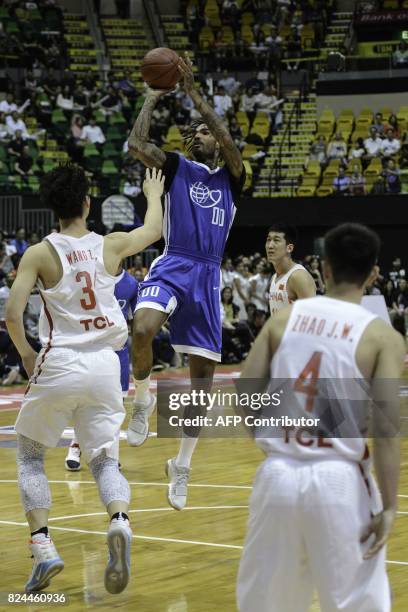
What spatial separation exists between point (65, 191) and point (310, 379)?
209 cm

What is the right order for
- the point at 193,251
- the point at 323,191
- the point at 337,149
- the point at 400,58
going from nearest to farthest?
the point at 193,251
the point at 323,191
the point at 337,149
the point at 400,58

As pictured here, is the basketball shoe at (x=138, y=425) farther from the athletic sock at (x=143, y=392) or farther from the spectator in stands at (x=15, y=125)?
the spectator in stands at (x=15, y=125)

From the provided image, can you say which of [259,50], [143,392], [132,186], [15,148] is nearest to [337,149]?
[132,186]

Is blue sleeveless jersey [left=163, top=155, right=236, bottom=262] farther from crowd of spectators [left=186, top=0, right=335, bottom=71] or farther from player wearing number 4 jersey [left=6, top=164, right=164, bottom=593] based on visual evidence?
crowd of spectators [left=186, top=0, right=335, bottom=71]

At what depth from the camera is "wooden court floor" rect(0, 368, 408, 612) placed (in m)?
5.00

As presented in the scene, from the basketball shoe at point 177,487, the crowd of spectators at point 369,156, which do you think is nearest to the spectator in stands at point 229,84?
the crowd of spectators at point 369,156

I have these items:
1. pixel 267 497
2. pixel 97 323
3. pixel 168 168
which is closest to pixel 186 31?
pixel 168 168

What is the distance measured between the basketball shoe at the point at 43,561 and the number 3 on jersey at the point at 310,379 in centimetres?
198

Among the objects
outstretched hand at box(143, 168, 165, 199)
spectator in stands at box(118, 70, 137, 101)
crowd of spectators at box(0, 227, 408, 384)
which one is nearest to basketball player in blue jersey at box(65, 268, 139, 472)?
outstretched hand at box(143, 168, 165, 199)

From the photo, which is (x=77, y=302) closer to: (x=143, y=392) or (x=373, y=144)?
(x=143, y=392)

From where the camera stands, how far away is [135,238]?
5184mm

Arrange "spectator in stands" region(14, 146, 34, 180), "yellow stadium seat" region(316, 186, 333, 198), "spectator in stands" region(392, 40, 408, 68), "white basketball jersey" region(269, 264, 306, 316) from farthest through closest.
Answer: "spectator in stands" region(392, 40, 408, 68), "yellow stadium seat" region(316, 186, 333, 198), "spectator in stands" region(14, 146, 34, 180), "white basketball jersey" region(269, 264, 306, 316)

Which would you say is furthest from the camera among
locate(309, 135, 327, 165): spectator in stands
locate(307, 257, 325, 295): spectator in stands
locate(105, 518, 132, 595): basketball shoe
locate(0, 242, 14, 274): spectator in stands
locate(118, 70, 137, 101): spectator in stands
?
locate(118, 70, 137, 101): spectator in stands

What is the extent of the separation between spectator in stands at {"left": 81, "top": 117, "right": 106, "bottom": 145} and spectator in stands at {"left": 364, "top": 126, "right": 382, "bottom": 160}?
6.05 metres
